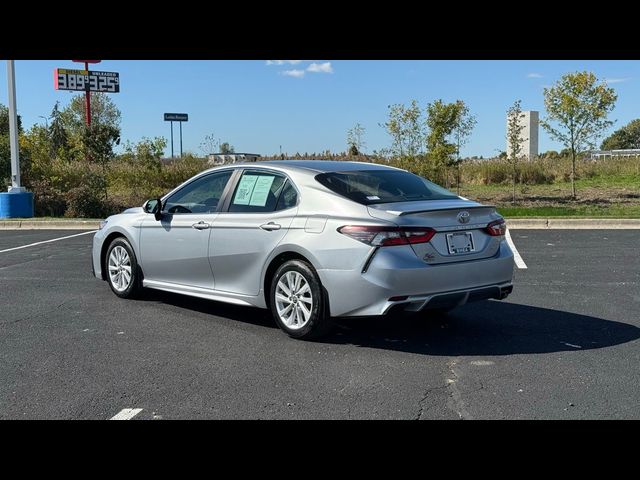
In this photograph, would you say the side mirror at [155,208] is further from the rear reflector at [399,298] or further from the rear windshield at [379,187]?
the rear reflector at [399,298]

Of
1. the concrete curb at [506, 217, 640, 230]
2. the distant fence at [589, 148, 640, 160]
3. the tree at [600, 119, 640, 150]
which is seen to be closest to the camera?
the concrete curb at [506, 217, 640, 230]

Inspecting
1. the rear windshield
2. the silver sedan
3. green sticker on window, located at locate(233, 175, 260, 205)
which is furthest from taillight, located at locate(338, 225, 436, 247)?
green sticker on window, located at locate(233, 175, 260, 205)

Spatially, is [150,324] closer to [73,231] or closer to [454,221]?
[454,221]

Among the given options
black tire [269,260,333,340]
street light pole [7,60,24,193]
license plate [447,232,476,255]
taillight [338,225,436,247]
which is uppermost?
street light pole [7,60,24,193]

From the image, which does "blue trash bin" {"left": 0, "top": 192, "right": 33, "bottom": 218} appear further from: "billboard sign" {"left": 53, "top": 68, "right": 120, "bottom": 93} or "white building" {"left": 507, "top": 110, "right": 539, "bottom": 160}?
"billboard sign" {"left": 53, "top": 68, "right": 120, "bottom": 93}

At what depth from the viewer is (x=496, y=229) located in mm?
6039

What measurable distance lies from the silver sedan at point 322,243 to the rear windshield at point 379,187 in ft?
0.04

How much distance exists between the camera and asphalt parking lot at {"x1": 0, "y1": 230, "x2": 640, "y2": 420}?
14.2 feet

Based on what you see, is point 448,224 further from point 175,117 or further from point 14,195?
point 175,117

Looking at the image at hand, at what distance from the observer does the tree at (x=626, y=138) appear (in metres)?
105

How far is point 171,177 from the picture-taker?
71.5 feet

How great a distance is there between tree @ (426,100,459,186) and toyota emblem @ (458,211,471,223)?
46.9 ft
